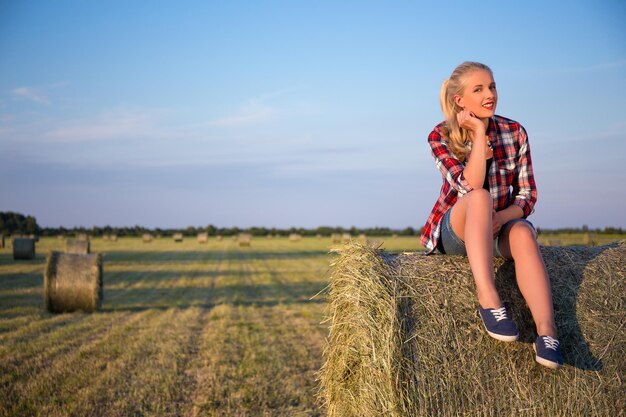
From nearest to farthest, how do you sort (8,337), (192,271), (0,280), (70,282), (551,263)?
(551,263)
(8,337)
(70,282)
(0,280)
(192,271)

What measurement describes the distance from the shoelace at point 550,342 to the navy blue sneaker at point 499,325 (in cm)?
Answer: 16

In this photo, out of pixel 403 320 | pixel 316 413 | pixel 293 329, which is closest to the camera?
pixel 403 320

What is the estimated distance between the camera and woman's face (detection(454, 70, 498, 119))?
12.5ft

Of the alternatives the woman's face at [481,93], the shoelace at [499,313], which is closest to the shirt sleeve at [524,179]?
the woman's face at [481,93]

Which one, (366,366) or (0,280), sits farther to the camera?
(0,280)

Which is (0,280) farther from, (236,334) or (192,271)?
(236,334)

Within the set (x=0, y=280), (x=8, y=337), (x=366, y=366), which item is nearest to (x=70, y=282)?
(x=8, y=337)

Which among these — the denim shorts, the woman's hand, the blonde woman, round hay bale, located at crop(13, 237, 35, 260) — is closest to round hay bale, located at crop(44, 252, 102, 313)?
the blonde woman

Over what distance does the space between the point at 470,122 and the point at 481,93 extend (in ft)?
0.66

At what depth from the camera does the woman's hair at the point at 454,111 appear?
3900 millimetres

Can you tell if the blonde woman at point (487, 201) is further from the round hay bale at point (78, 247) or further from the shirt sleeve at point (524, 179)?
the round hay bale at point (78, 247)

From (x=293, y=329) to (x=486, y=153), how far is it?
6.10 meters

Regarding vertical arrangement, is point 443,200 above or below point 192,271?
above

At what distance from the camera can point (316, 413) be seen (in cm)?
532
